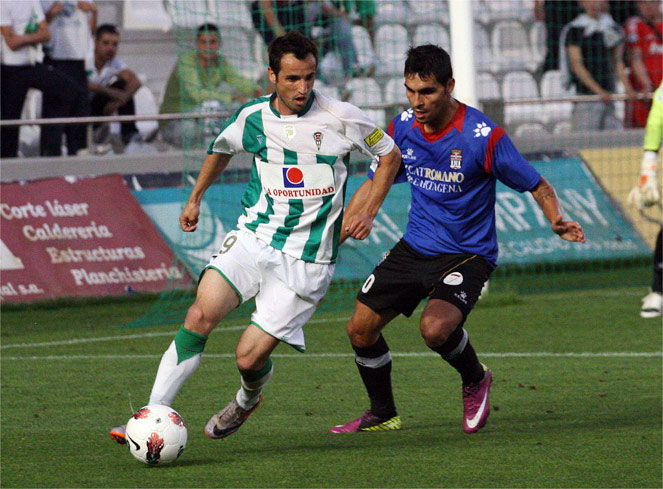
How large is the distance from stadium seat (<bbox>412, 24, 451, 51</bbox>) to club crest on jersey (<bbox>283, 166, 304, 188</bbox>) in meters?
7.33

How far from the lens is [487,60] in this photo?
15.3 metres

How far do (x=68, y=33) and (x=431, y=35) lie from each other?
3988mm

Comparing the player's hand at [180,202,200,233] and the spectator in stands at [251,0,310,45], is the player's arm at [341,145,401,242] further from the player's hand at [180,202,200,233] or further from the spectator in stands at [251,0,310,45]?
the spectator in stands at [251,0,310,45]

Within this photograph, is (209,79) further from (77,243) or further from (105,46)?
(77,243)

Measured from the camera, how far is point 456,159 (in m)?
5.68

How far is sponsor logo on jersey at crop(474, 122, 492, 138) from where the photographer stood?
5.68 metres

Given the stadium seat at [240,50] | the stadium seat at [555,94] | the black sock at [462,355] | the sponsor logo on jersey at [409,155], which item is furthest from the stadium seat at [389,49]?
the black sock at [462,355]

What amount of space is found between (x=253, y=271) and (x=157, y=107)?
7983mm

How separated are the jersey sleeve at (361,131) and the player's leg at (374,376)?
0.85m

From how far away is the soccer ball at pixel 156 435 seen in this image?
4832 millimetres

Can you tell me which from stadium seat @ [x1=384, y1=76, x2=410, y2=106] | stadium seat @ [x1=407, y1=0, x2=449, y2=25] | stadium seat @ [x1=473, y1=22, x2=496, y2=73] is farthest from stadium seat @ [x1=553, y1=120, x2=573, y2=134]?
stadium seat @ [x1=384, y1=76, x2=410, y2=106]

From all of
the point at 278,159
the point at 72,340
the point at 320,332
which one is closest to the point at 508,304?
the point at 320,332

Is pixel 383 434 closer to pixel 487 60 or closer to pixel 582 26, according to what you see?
pixel 582 26

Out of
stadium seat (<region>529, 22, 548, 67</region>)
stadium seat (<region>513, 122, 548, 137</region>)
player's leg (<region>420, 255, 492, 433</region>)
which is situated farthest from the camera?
stadium seat (<region>529, 22, 548, 67</region>)
